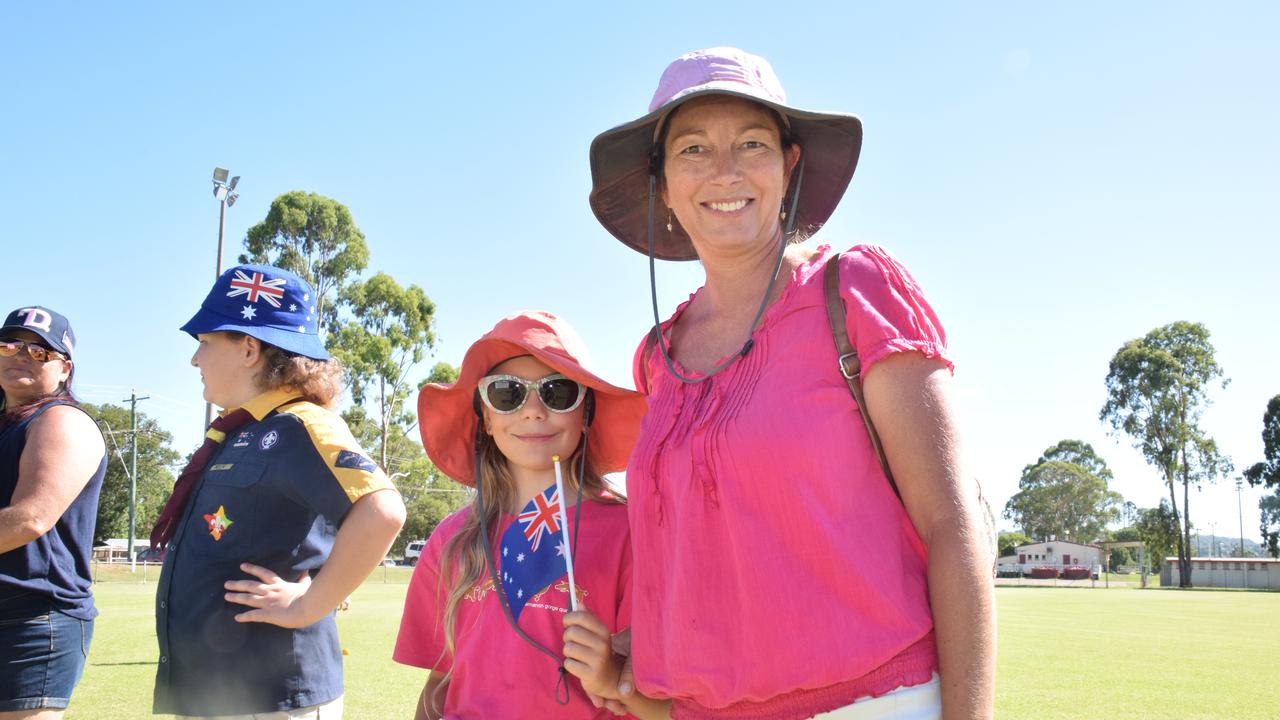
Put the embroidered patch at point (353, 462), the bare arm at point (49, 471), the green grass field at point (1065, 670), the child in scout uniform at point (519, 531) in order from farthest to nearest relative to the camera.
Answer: the green grass field at point (1065, 670)
the bare arm at point (49, 471)
the embroidered patch at point (353, 462)
the child in scout uniform at point (519, 531)

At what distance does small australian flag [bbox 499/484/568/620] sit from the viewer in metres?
2.75

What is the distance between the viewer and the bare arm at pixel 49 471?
334 cm

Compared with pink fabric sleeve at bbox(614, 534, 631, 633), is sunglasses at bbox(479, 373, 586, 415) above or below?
above

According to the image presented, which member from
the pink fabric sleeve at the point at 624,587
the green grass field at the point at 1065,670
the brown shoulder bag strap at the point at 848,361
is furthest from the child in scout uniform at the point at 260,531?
the green grass field at the point at 1065,670

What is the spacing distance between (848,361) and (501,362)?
1.67m

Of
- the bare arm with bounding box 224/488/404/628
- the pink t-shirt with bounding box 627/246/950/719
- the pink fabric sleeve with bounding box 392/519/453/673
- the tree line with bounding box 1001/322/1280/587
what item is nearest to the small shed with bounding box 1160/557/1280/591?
the tree line with bounding box 1001/322/1280/587

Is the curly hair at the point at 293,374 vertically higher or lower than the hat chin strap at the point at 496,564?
higher

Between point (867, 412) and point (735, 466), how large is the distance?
279 mm

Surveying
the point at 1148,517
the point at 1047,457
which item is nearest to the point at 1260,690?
the point at 1148,517

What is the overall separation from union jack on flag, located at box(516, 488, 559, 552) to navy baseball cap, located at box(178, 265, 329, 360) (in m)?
1.00

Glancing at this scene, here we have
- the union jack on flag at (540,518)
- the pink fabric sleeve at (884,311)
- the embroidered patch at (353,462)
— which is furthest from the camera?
the embroidered patch at (353,462)

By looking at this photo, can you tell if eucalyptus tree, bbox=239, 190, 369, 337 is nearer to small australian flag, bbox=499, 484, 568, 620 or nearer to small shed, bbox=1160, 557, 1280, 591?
small australian flag, bbox=499, 484, 568, 620

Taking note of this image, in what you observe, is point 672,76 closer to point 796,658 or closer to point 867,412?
point 867,412

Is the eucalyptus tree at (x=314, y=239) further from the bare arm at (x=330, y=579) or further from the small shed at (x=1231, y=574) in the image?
the small shed at (x=1231, y=574)
